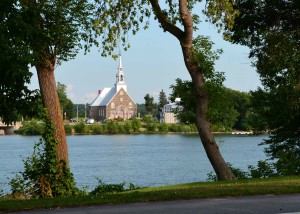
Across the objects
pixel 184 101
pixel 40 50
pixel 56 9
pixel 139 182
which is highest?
pixel 56 9

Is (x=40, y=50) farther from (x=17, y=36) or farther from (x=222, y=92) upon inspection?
(x=222, y=92)

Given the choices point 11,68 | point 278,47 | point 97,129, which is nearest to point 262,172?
point 278,47

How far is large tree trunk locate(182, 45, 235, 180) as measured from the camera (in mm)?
19969

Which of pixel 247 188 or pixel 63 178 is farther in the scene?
pixel 63 178

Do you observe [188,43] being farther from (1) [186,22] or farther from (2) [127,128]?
(2) [127,128]

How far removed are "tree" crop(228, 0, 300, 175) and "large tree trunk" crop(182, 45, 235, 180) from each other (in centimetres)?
247

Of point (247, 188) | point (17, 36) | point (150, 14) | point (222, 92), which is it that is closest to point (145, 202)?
point (247, 188)

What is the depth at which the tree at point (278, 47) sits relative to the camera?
23688 millimetres

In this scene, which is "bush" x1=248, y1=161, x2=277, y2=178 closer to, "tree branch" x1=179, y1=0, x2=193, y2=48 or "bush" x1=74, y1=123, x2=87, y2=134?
"tree branch" x1=179, y1=0, x2=193, y2=48

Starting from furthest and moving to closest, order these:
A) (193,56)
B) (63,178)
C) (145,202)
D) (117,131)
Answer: (117,131) < (193,56) < (63,178) < (145,202)

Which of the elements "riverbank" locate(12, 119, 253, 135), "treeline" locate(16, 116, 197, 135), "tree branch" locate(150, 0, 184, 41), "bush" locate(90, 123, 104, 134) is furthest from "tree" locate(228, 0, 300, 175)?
"bush" locate(90, 123, 104, 134)

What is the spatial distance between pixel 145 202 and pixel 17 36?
22.8ft

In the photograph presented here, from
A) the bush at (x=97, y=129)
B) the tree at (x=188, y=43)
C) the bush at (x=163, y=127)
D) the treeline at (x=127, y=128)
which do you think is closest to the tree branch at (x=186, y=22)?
the tree at (x=188, y=43)

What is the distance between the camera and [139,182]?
3272 cm
